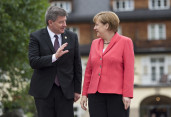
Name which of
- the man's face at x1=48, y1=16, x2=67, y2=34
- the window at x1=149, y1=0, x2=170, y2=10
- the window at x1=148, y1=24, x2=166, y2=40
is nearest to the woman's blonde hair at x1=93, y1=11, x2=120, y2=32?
the man's face at x1=48, y1=16, x2=67, y2=34

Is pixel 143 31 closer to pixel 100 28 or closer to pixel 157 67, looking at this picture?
pixel 157 67

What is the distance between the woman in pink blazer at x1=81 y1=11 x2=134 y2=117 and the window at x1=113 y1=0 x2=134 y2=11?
39189 millimetres

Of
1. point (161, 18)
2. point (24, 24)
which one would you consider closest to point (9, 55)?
point (24, 24)

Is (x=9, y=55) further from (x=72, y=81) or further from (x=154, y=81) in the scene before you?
(x=154, y=81)

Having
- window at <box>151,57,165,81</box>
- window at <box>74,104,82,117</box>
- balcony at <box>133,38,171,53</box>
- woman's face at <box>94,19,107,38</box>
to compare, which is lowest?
window at <box>74,104,82,117</box>

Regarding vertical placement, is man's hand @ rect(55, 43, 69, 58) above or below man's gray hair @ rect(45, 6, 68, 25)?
below

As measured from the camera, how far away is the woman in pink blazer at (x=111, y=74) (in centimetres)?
632

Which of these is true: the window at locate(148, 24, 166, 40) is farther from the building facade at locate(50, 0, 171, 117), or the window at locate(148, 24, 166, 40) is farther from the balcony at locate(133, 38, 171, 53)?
the balcony at locate(133, 38, 171, 53)

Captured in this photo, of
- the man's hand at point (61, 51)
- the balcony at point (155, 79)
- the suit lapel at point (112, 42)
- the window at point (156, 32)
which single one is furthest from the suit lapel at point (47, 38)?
the window at point (156, 32)

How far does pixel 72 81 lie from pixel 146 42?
3905cm

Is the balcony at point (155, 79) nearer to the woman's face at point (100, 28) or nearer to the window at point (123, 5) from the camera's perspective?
the window at point (123, 5)

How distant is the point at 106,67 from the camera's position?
6.38 metres

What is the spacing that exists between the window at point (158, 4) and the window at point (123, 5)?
177cm

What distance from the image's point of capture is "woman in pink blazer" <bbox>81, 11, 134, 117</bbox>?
20.7 feet
